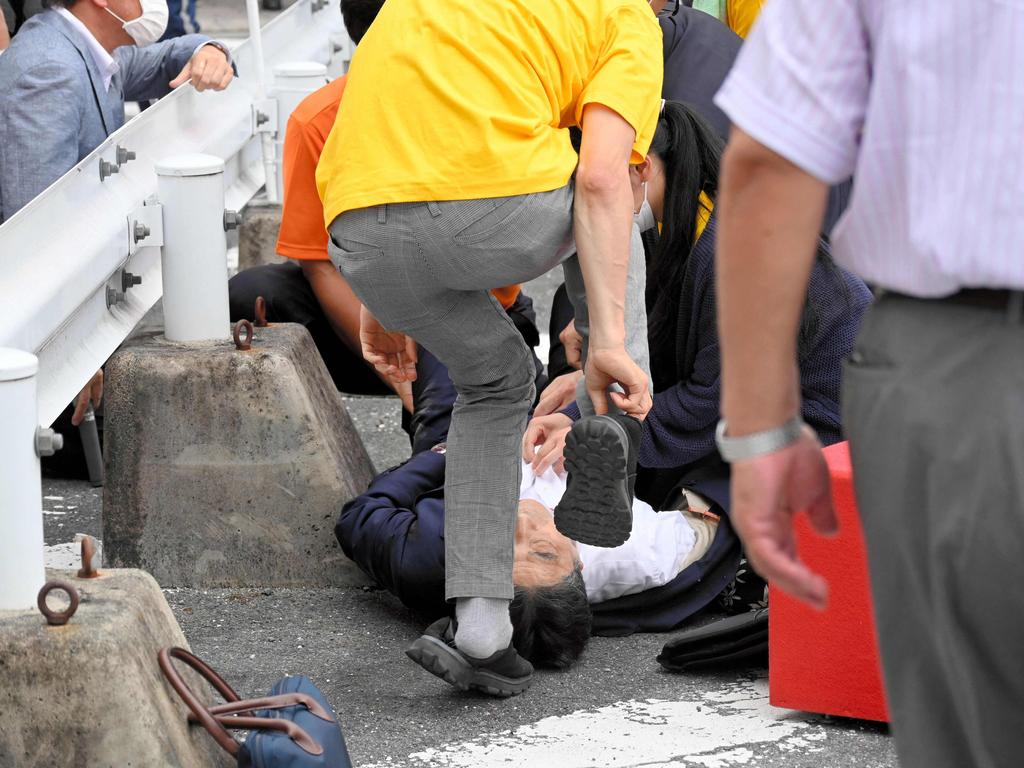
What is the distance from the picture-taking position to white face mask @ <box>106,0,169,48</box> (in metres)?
4.82

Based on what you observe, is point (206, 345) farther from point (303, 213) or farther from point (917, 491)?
point (917, 491)

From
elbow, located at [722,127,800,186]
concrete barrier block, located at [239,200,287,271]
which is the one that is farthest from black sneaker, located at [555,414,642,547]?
concrete barrier block, located at [239,200,287,271]

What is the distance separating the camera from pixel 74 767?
2666 millimetres

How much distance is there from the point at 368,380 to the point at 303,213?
655 millimetres

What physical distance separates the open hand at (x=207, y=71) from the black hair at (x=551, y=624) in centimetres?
218

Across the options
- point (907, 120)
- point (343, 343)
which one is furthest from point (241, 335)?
point (907, 120)

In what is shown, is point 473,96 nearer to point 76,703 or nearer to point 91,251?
point 91,251

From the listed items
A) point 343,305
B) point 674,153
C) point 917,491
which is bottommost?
point 343,305

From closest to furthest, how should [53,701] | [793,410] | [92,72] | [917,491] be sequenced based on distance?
1. [917,491]
2. [793,410]
3. [53,701]
4. [92,72]

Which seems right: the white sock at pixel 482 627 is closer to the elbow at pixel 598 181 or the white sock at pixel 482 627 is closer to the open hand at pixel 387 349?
the open hand at pixel 387 349

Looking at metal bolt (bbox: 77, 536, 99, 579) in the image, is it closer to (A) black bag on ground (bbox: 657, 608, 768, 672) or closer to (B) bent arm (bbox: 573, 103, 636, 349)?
(B) bent arm (bbox: 573, 103, 636, 349)

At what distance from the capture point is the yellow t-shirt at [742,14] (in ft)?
18.6

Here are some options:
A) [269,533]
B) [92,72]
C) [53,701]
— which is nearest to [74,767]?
[53,701]

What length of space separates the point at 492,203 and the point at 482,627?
858mm
